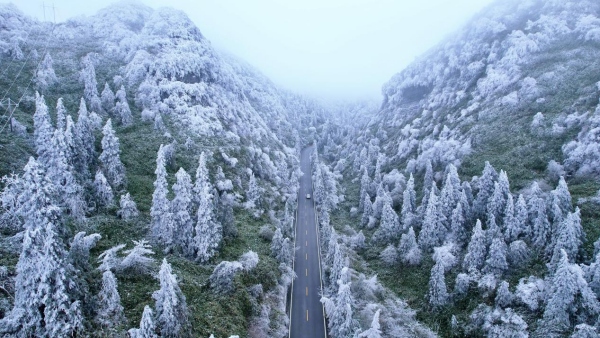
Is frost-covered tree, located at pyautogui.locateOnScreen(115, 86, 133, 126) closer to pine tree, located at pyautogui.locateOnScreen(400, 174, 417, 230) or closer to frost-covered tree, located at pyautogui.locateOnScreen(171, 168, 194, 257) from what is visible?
frost-covered tree, located at pyautogui.locateOnScreen(171, 168, 194, 257)

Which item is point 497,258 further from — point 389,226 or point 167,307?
point 167,307

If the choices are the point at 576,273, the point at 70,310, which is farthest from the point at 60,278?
the point at 576,273

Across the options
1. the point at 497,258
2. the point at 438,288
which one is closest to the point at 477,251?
the point at 497,258

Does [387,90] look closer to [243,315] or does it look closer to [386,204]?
[386,204]

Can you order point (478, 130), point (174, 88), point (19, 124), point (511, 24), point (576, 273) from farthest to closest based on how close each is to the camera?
1. point (511, 24)
2. point (174, 88)
3. point (478, 130)
4. point (19, 124)
5. point (576, 273)

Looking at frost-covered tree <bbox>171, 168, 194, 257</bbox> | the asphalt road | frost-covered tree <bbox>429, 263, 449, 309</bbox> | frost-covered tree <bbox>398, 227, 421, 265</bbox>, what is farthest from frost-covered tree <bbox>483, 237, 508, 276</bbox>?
frost-covered tree <bbox>171, 168, 194, 257</bbox>

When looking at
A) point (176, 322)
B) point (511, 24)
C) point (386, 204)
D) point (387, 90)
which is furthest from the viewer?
point (387, 90)

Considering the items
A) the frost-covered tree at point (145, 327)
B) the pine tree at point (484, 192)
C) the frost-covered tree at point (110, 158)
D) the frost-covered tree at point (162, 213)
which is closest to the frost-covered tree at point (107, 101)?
the frost-covered tree at point (110, 158)

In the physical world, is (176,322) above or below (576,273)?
below
